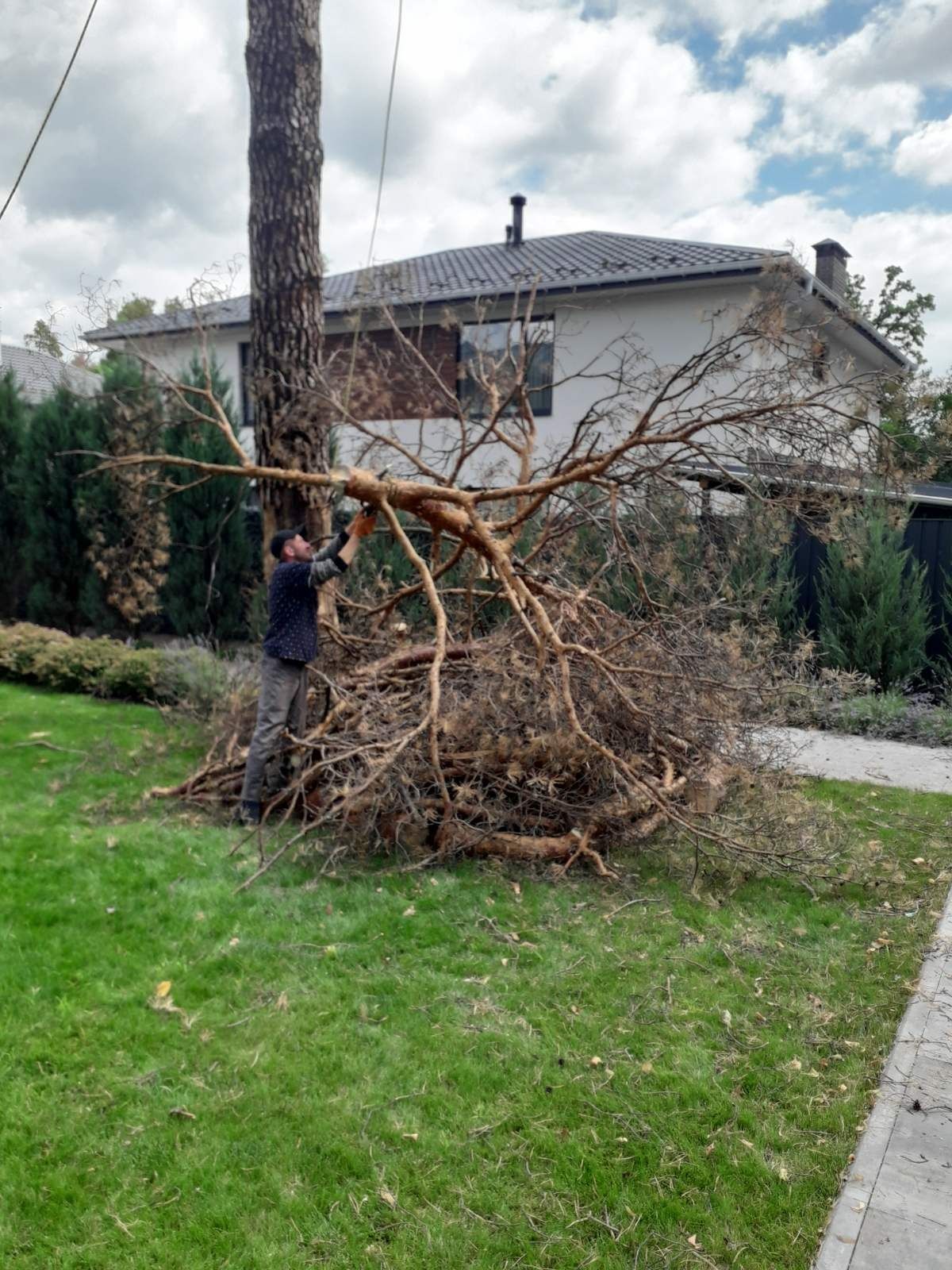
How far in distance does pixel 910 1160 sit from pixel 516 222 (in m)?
19.9

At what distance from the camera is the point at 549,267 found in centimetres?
1569

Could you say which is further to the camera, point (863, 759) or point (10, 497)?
point (10, 497)

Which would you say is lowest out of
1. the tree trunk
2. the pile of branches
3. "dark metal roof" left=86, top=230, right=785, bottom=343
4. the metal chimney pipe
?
the pile of branches

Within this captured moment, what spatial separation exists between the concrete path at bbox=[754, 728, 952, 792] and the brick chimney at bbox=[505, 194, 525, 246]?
47.3 feet

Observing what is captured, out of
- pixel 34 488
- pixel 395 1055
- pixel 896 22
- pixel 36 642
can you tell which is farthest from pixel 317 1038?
pixel 34 488

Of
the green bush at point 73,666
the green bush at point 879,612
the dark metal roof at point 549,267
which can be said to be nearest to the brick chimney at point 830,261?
the dark metal roof at point 549,267

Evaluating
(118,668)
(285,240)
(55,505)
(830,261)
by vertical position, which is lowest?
(118,668)

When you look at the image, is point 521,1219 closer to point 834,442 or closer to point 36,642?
point 834,442

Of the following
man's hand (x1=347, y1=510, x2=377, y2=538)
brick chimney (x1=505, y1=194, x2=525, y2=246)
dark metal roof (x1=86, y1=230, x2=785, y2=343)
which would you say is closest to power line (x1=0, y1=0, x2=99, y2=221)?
dark metal roof (x1=86, y1=230, x2=785, y2=343)

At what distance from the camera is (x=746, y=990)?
12.2 feet

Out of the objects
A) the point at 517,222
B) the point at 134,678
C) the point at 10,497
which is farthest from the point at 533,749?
the point at 517,222

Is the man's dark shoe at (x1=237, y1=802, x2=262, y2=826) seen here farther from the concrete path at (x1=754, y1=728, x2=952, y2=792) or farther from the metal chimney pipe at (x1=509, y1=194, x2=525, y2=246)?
the metal chimney pipe at (x1=509, y1=194, x2=525, y2=246)

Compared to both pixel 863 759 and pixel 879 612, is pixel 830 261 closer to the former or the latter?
pixel 879 612

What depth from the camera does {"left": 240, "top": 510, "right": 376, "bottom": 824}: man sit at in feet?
17.8
